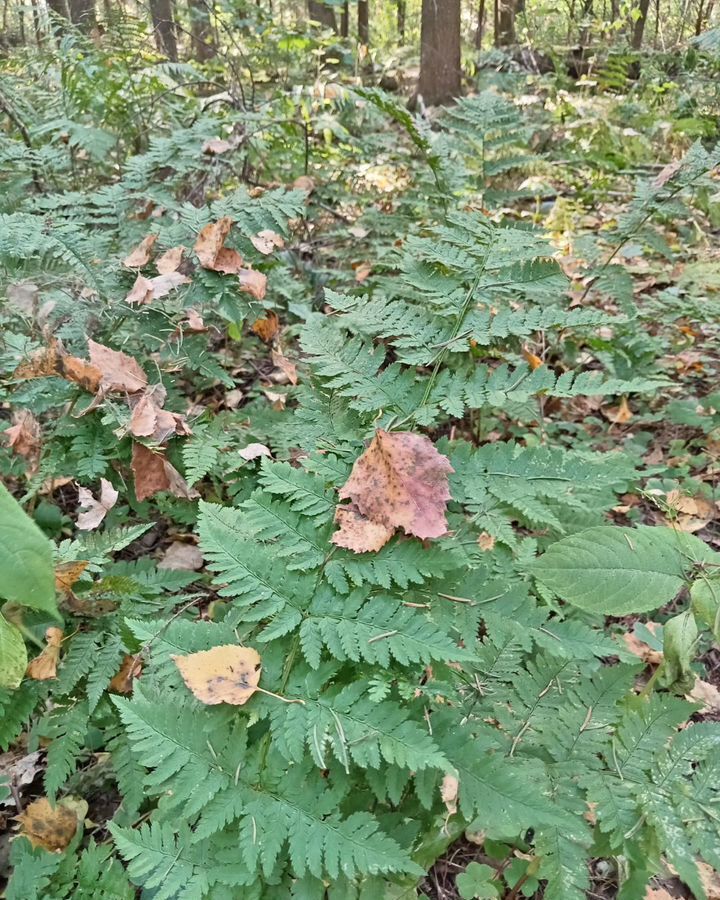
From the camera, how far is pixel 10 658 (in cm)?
129

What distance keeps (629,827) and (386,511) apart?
742 millimetres

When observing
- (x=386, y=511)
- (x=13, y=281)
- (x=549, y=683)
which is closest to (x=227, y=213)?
(x=13, y=281)

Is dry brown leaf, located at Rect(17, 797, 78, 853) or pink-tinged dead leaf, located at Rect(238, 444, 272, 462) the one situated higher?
pink-tinged dead leaf, located at Rect(238, 444, 272, 462)

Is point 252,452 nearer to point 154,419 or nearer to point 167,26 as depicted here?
point 154,419

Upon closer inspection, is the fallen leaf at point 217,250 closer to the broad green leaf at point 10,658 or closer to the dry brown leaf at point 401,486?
the dry brown leaf at point 401,486

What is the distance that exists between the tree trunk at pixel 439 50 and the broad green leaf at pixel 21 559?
26.3ft

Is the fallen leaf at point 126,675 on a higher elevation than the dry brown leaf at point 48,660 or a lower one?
lower

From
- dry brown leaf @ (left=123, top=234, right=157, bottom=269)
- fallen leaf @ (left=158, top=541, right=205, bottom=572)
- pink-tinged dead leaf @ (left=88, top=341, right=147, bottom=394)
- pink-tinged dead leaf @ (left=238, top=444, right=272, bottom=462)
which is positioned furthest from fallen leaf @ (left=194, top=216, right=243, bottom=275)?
fallen leaf @ (left=158, top=541, right=205, bottom=572)

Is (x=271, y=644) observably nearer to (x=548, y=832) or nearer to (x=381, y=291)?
(x=548, y=832)

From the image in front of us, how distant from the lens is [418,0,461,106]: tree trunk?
7582mm

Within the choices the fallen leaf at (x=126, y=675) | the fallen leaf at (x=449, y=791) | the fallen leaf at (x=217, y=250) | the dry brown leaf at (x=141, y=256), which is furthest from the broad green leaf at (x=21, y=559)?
the dry brown leaf at (x=141, y=256)

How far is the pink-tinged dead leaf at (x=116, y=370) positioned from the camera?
2.06 metres

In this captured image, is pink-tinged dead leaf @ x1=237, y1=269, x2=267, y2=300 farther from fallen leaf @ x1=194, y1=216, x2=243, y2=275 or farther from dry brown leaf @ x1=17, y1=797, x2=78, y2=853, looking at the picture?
dry brown leaf @ x1=17, y1=797, x2=78, y2=853

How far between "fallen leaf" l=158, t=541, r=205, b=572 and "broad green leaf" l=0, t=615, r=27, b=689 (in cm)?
122
